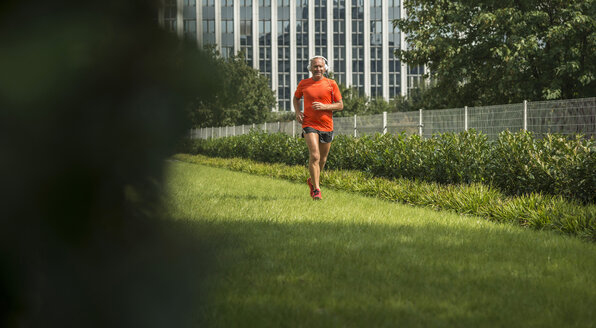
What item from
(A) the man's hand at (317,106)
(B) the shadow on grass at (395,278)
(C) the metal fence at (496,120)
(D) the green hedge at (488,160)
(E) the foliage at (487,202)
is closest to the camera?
(B) the shadow on grass at (395,278)

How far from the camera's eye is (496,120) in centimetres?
1208

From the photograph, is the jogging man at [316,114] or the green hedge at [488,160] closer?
the green hedge at [488,160]

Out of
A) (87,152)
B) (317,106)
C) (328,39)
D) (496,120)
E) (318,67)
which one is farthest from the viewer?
(328,39)

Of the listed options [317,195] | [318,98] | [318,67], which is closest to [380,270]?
[317,195]

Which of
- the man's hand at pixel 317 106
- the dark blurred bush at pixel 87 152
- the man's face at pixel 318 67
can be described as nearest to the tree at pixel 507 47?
the man's face at pixel 318 67

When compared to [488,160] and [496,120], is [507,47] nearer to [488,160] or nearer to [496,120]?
[496,120]

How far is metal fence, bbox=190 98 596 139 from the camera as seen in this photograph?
9703 millimetres

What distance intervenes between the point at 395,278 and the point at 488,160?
585cm

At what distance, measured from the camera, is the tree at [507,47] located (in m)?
21.7

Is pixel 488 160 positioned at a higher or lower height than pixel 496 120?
lower

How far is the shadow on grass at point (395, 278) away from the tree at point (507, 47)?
18.0 m

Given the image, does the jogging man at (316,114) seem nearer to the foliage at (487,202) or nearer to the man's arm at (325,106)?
the man's arm at (325,106)

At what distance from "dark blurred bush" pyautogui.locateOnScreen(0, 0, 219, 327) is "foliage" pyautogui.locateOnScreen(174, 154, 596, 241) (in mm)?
2768

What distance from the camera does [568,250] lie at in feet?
16.8
